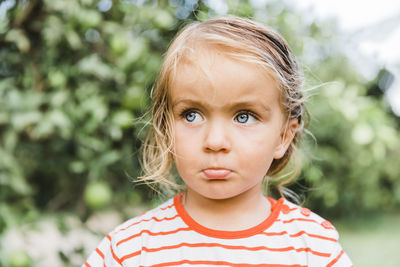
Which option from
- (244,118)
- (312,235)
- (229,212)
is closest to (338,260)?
(312,235)

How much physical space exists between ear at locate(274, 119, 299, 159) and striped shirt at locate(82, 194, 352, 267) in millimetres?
131

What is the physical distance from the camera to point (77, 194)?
1.93m

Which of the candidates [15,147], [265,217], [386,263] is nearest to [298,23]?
[265,217]

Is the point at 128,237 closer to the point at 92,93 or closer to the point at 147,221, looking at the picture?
the point at 147,221

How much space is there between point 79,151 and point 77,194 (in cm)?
35

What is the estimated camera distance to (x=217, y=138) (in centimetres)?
96

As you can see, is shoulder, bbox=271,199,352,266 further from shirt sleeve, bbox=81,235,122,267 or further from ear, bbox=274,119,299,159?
→ shirt sleeve, bbox=81,235,122,267

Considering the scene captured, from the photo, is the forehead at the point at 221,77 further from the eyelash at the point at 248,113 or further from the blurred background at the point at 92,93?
the blurred background at the point at 92,93

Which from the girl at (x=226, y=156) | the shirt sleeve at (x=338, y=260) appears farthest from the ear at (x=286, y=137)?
the shirt sleeve at (x=338, y=260)

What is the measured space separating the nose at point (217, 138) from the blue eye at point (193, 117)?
0.04 metres

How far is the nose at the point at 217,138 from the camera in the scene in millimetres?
961

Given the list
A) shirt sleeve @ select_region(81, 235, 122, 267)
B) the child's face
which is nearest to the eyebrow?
the child's face

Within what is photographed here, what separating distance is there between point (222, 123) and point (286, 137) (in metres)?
0.23

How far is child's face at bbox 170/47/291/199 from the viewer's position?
0.98m
